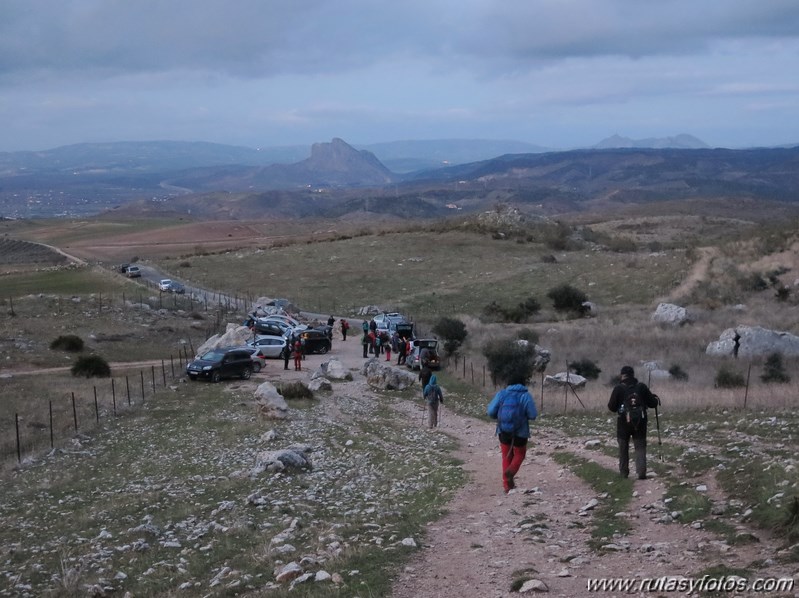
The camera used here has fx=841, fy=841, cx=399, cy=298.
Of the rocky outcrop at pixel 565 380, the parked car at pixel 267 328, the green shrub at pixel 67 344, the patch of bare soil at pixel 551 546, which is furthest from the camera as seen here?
the parked car at pixel 267 328

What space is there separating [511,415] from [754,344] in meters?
22.3

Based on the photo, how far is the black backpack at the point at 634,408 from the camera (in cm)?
1273

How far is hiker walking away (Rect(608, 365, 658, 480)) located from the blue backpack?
1.41 meters

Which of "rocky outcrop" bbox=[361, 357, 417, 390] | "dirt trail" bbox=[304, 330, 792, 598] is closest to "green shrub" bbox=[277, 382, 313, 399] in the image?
"rocky outcrop" bbox=[361, 357, 417, 390]

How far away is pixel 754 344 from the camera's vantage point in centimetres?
3234

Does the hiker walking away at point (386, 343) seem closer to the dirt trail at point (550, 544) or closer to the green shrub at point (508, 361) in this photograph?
the green shrub at point (508, 361)

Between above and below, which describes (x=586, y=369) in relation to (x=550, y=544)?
below

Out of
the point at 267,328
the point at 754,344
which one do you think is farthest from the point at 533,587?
the point at 267,328

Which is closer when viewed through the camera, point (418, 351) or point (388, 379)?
point (388, 379)

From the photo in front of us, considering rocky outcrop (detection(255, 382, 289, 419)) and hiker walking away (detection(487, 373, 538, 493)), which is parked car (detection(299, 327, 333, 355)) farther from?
hiker walking away (detection(487, 373, 538, 493))

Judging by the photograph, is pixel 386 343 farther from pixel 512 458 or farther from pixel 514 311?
pixel 512 458

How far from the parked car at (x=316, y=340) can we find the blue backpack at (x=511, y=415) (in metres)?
32.4

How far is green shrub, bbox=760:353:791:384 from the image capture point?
1019 inches

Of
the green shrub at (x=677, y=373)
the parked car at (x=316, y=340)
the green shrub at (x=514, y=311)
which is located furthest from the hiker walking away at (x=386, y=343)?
the green shrub at (x=677, y=373)
